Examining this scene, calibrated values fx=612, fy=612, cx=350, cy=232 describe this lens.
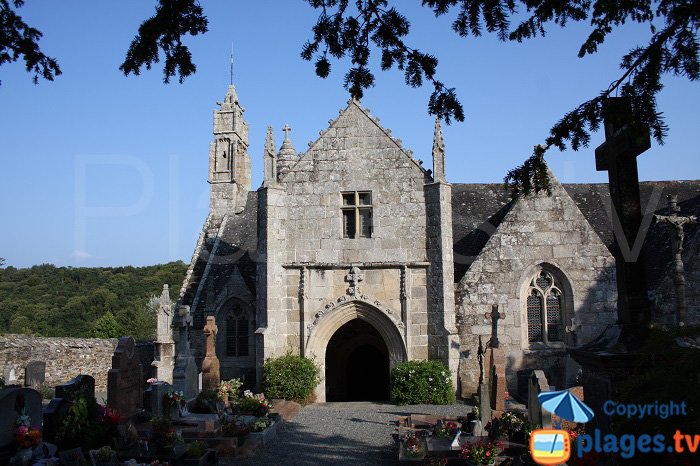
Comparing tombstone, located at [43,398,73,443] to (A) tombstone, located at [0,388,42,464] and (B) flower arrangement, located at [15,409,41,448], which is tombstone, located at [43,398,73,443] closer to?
(A) tombstone, located at [0,388,42,464]

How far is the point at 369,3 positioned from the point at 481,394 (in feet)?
27.3

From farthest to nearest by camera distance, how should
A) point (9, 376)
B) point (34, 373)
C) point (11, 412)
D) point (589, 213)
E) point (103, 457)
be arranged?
point (589, 213) < point (34, 373) < point (9, 376) < point (11, 412) < point (103, 457)

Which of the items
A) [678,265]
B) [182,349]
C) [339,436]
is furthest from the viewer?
[182,349]

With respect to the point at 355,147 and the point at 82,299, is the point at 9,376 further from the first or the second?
the point at 82,299

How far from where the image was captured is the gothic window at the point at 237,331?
19.1 m

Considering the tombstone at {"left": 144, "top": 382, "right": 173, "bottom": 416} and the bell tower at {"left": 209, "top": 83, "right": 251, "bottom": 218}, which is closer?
the tombstone at {"left": 144, "top": 382, "right": 173, "bottom": 416}

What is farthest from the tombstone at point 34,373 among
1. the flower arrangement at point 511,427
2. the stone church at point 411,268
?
the flower arrangement at point 511,427

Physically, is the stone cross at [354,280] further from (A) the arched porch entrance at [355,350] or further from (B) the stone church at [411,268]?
(A) the arched porch entrance at [355,350]

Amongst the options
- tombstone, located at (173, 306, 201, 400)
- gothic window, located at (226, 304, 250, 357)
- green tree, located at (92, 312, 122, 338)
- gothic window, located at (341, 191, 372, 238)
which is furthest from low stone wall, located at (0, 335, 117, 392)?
green tree, located at (92, 312, 122, 338)

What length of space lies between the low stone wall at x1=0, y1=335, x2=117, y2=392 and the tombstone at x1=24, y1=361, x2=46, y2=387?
529 millimetres

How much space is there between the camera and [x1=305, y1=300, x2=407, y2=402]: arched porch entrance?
16.7 m

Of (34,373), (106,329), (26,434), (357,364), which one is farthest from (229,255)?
(106,329)

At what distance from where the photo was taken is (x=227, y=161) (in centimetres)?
2428

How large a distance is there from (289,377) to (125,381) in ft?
16.5
